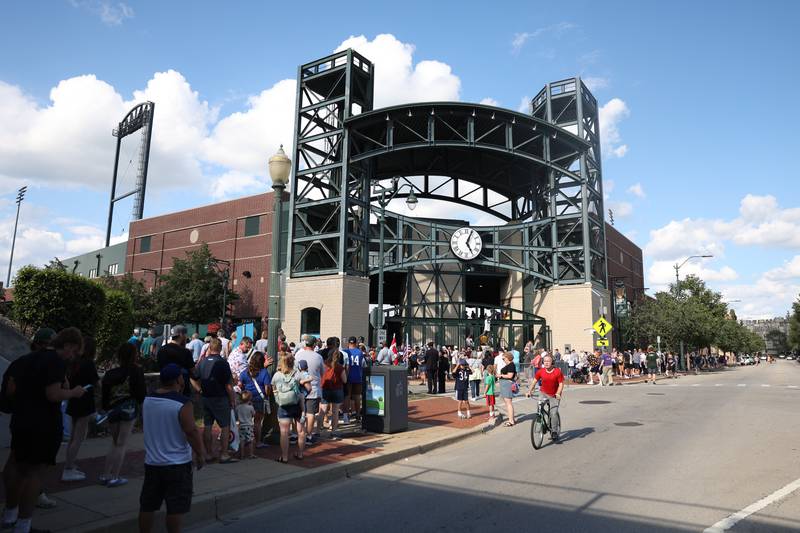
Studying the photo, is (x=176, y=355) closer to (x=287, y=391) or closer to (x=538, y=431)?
(x=287, y=391)

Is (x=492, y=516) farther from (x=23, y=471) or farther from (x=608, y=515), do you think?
(x=23, y=471)

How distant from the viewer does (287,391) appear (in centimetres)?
839

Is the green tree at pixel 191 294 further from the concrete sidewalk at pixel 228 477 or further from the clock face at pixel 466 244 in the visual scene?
the concrete sidewalk at pixel 228 477

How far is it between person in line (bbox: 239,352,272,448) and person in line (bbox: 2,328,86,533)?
3.52 metres

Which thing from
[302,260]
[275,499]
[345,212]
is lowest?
[275,499]

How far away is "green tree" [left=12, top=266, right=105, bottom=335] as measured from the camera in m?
15.5

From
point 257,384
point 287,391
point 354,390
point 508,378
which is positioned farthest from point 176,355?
point 508,378

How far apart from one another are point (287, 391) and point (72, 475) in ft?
9.72

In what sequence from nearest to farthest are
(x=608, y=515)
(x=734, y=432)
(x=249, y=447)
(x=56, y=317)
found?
(x=608, y=515)
(x=249, y=447)
(x=734, y=432)
(x=56, y=317)

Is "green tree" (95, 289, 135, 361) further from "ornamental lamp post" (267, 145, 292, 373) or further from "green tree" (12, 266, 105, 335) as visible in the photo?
"ornamental lamp post" (267, 145, 292, 373)

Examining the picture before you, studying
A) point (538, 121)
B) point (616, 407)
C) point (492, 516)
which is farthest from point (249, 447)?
point (538, 121)

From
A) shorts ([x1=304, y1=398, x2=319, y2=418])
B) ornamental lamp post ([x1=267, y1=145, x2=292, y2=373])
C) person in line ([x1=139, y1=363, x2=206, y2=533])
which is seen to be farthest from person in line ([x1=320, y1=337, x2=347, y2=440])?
person in line ([x1=139, y1=363, x2=206, y2=533])

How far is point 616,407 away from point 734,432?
5045 mm

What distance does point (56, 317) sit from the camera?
15711 mm
